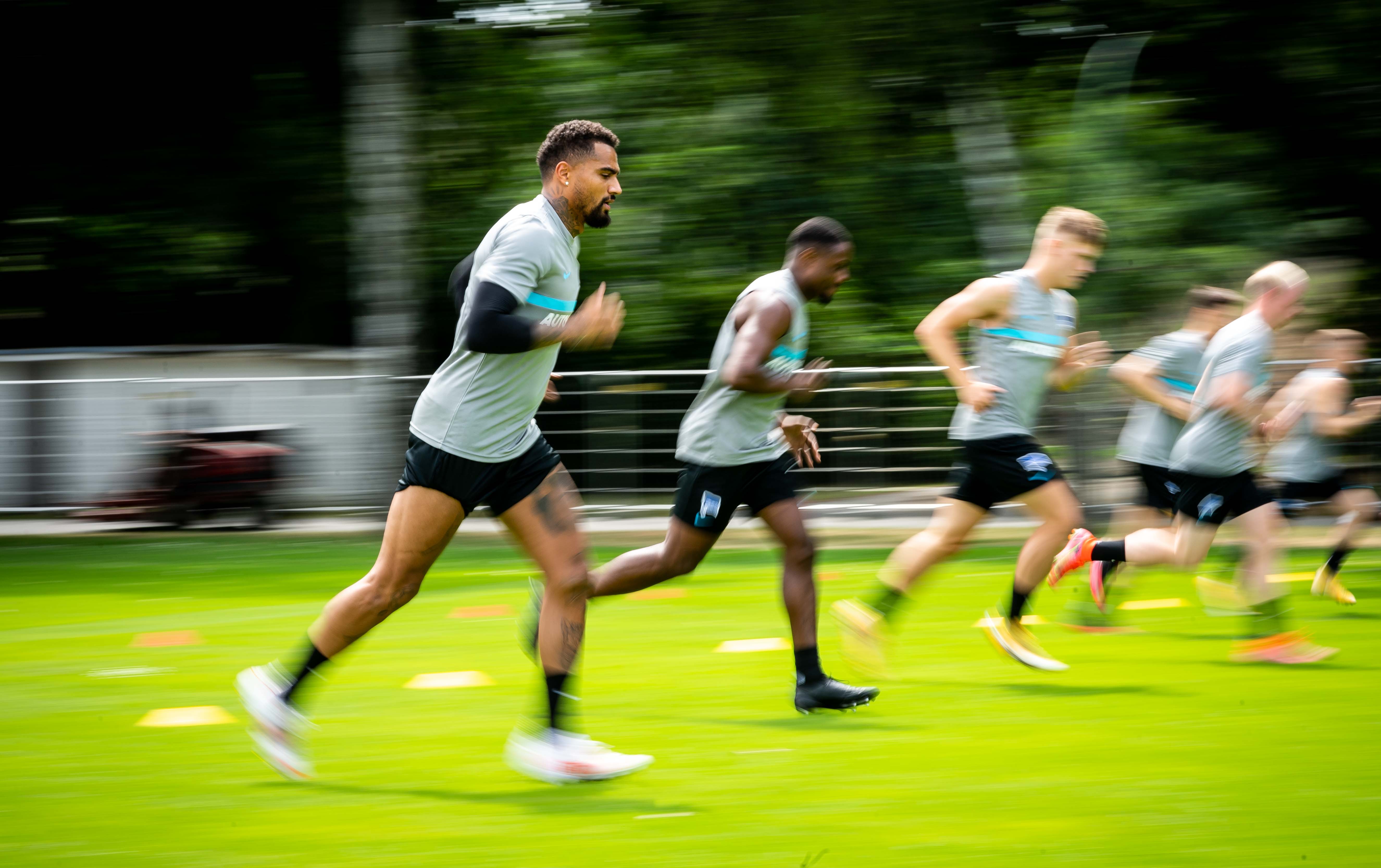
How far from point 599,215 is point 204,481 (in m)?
9.27

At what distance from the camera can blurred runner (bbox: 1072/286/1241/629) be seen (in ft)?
26.7

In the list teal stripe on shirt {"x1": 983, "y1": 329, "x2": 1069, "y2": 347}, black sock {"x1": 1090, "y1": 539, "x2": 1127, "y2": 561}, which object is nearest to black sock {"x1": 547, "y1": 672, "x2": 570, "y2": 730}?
teal stripe on shirt {"x1": 983, "y1": 329, "x2": 1069, "y2": 347}

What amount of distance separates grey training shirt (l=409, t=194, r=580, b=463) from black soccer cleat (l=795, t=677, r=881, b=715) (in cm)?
165

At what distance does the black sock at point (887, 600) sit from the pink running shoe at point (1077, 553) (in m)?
1.39

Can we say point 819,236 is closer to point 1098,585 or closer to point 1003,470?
point 1003,470

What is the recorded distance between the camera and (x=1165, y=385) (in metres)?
8.22

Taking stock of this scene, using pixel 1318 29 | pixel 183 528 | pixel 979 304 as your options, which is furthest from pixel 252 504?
pixel 1318 29

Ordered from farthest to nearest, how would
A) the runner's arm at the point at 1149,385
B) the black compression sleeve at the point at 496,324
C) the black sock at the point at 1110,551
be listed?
the runner's arm at the point at 1149,385
the black sock at the point at 1110,551
the black compression sleeve at the point at 496,324

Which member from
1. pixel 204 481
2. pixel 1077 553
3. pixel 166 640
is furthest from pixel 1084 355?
pixel 204 481

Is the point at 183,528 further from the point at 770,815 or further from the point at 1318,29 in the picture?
the point at 1318,29

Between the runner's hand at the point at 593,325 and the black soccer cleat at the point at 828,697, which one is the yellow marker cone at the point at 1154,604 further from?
the runner's hand at the point at 593,325

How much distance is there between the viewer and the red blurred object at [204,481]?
13.3 meters

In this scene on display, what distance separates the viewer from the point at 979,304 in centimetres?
659

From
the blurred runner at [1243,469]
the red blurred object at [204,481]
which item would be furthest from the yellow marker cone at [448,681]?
the red blurred object at [204,481]
